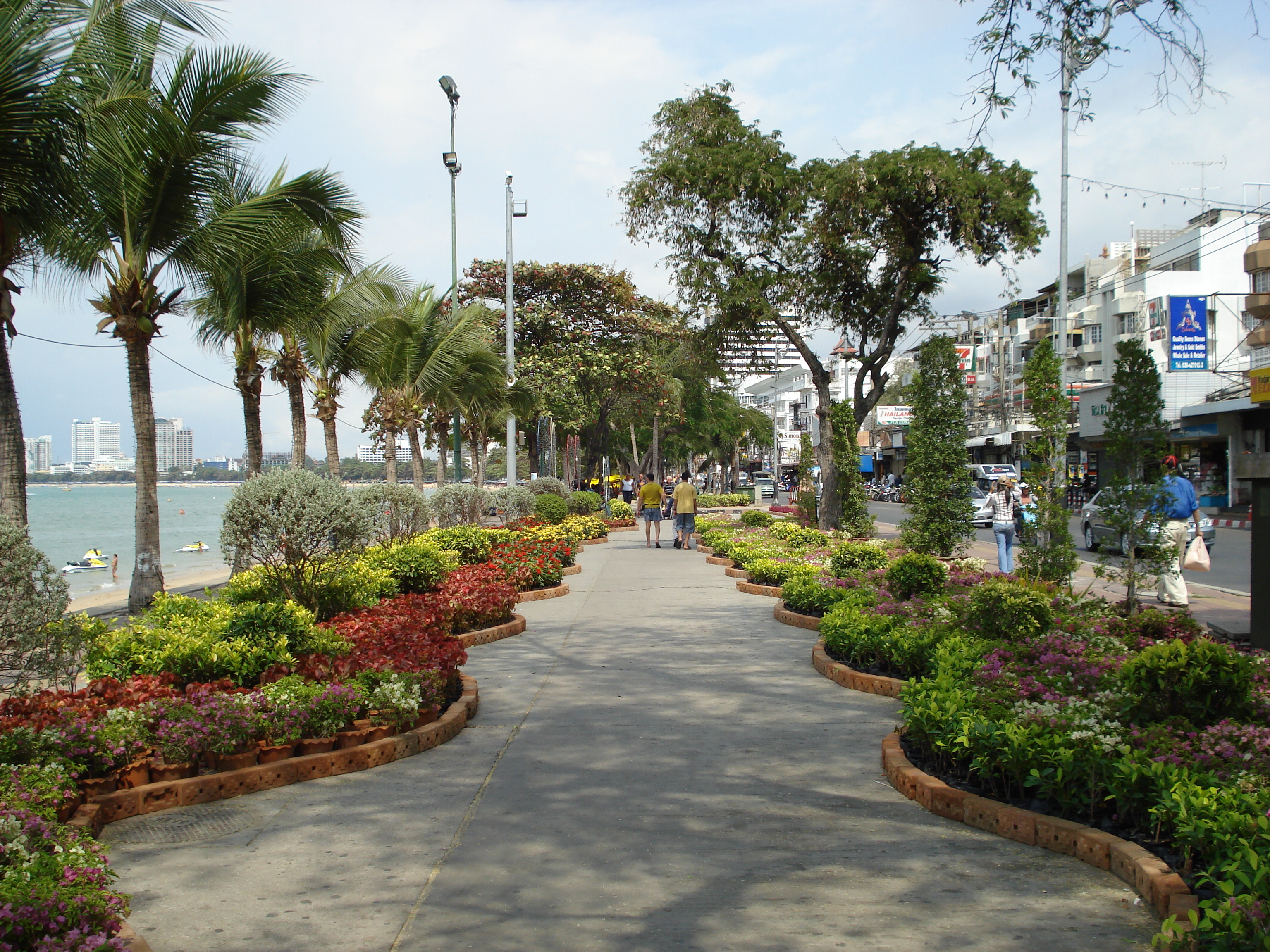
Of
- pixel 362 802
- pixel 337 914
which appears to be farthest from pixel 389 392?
pixel 337 914

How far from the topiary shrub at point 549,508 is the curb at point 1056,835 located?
19036 millimetres

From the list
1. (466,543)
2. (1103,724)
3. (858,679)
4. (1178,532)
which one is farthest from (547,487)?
(1103,724)

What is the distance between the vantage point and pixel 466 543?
14.6 meters

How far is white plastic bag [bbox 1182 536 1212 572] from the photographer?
36.0 ft

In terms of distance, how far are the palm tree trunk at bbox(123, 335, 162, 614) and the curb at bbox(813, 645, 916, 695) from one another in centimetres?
727

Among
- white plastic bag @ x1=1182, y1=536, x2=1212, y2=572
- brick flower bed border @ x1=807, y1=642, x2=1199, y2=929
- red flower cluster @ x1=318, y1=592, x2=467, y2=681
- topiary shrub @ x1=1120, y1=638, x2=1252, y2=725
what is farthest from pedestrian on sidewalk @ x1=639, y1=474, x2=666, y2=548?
topiary shrub @ x1=1120, y1=638, x2=1252, y2=725

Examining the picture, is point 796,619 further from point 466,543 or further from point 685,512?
point 685,512

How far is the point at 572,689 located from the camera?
7.57 m

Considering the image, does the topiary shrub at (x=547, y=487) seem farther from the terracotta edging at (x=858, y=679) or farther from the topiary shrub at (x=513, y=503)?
the terracotta edging at (x=858, y=679)

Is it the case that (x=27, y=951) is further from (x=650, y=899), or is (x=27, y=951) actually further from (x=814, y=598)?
(x=814, y=598)

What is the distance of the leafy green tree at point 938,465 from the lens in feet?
49.8

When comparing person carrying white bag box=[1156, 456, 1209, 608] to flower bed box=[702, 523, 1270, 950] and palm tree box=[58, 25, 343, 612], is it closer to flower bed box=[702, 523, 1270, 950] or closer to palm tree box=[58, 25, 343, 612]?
flower bed box=[702, 523, 1270, 950]

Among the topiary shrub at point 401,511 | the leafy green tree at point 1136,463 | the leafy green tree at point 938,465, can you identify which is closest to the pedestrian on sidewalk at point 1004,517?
the leafy green tree at point 938,465

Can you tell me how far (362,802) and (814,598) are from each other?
6588 millimetres
